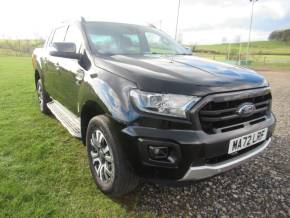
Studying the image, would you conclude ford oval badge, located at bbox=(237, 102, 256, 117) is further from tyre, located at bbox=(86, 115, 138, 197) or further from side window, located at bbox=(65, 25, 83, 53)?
side window, located at bbox=(65, 25, 83, 53)

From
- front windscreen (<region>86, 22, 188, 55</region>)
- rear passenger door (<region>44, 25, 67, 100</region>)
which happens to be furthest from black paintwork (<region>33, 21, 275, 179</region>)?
rear passenger door (<region>44, 25, 67, 100</region>)

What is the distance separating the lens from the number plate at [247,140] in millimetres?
2173

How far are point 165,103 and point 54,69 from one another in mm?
2622

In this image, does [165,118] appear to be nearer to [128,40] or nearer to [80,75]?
[80,75]

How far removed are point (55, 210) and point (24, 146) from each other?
165 centimetres

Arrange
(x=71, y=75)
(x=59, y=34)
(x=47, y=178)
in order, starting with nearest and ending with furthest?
(x=47, y=178) < (x=71, y=75) < (x=59, y=34)

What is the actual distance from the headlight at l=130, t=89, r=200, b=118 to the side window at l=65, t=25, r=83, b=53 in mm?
1411

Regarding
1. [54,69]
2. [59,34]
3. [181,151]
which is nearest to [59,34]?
[59,34]

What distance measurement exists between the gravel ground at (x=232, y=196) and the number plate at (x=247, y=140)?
0.55m

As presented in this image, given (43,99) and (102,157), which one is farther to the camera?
(43,99)

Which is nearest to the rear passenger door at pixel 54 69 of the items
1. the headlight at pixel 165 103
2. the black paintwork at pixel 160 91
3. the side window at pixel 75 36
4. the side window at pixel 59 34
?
the side window at pixel 59 34

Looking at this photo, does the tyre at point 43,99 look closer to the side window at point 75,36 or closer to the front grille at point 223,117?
the side window at point 75,36

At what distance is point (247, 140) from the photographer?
2.31 metres

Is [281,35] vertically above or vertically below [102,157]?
above
